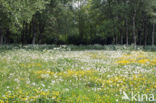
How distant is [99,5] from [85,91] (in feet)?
140

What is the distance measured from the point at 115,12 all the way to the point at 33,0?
798 inches

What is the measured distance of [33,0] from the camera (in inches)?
1141

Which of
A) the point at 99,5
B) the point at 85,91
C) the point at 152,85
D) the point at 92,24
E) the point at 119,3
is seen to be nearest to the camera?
the point at 85,91

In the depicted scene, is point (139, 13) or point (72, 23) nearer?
point (139, 13)

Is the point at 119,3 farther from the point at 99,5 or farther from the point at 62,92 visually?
the point at 62,92

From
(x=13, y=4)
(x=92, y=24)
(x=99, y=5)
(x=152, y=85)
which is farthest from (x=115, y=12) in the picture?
(x=152, y=85)

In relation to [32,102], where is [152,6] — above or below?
above

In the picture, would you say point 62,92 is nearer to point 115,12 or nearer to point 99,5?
point 115,12

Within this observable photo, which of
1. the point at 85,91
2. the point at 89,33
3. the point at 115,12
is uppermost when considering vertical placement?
the point at 115,12

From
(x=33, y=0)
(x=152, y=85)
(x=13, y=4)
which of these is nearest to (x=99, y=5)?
(x=33, y=0)

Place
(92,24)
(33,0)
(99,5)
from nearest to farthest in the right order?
(33,0) < (99,5) < (92,24)

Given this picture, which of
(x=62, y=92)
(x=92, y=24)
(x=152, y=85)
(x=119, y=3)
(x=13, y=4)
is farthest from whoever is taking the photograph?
(x=92, y=24)

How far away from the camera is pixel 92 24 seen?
55.6 meters

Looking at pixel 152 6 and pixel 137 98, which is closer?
pixel 137 98
